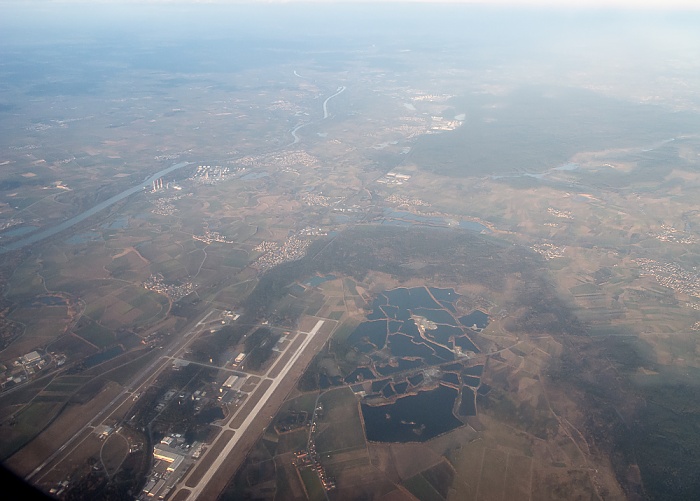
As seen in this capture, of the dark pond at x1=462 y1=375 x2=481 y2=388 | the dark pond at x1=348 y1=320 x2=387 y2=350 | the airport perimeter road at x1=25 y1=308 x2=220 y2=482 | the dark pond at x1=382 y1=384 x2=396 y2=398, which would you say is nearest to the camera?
the airport perimeter road at x1=25 y1=308 x2=220 y2=482

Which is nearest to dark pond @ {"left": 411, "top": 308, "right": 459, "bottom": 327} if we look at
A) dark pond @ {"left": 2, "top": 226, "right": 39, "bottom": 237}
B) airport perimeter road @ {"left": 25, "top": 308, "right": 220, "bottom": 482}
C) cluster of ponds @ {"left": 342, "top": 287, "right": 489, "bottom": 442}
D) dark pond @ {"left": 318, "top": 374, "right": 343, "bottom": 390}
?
cluster of ponds @ {"left": 342, "top": 287, "right": 489, "bottom": 442}

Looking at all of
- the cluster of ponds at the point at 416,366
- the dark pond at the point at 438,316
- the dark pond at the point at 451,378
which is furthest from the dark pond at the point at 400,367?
the dark pond at the point at 438,316

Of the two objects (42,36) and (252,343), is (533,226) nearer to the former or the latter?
(252,343)

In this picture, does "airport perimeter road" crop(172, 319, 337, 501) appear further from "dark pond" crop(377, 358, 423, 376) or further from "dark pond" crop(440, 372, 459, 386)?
"dark pond" crop(440, 372, 459, 386)

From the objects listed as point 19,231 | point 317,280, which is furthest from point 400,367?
point 19,231

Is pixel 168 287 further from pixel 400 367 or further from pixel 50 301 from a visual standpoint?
pixel 400 367

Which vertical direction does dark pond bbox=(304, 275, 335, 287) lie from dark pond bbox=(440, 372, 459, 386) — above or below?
below

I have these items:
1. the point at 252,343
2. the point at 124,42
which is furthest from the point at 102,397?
the point at 124,42
